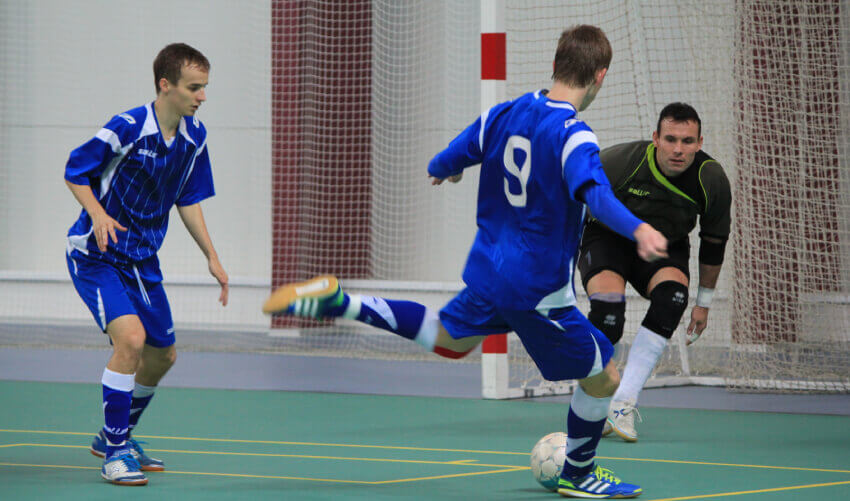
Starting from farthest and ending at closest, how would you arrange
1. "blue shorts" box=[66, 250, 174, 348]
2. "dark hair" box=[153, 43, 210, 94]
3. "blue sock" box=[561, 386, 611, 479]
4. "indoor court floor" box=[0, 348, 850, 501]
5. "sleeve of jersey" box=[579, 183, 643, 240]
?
"dark hair" box=[153, 43, 210, 94]
"blue shorts" box=[66, 250, 174, 348]
"indoor court floor" box=[0, 348, 850, 501]
"blue sock" box=[561, 386, 611, 479]
"sleeve of jersey" box=[579, 183, 643, 240]

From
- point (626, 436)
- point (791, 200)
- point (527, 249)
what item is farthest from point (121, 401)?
point (791, 200)

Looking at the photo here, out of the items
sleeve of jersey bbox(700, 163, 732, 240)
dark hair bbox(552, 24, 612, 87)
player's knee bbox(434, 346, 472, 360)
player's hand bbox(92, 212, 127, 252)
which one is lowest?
player's knee bbox(434, 346, 472, 360)

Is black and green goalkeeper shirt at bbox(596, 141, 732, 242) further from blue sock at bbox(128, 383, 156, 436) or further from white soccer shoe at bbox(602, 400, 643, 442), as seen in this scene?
blue sock at bbox(128, 383, 156, 436)

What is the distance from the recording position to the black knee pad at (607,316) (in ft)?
17.8

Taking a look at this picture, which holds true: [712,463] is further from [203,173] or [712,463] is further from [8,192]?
[8,192]

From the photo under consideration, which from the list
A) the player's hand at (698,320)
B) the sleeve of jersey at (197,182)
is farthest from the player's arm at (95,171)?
the player's hand at (698,320)

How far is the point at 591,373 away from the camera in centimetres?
388

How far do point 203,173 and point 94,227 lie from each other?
27.3 inches

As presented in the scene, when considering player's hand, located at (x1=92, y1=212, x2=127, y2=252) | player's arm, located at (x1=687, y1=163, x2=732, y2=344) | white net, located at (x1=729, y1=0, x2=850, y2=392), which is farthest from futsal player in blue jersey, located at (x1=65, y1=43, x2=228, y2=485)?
white net, located at (x1=729, y1=0, x2=850, y2=392)

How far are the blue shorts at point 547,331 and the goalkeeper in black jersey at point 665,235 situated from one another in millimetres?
1575

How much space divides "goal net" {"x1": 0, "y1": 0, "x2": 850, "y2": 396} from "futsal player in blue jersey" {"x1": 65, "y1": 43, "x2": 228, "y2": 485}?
434cm

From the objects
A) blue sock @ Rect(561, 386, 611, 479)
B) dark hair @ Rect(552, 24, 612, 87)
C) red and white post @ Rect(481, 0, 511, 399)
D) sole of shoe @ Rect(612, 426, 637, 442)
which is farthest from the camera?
red and white post @ Rect(481, 0, 511, 399)

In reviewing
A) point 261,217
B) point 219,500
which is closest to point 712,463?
point 219,500

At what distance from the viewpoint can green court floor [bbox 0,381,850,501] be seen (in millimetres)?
4230
